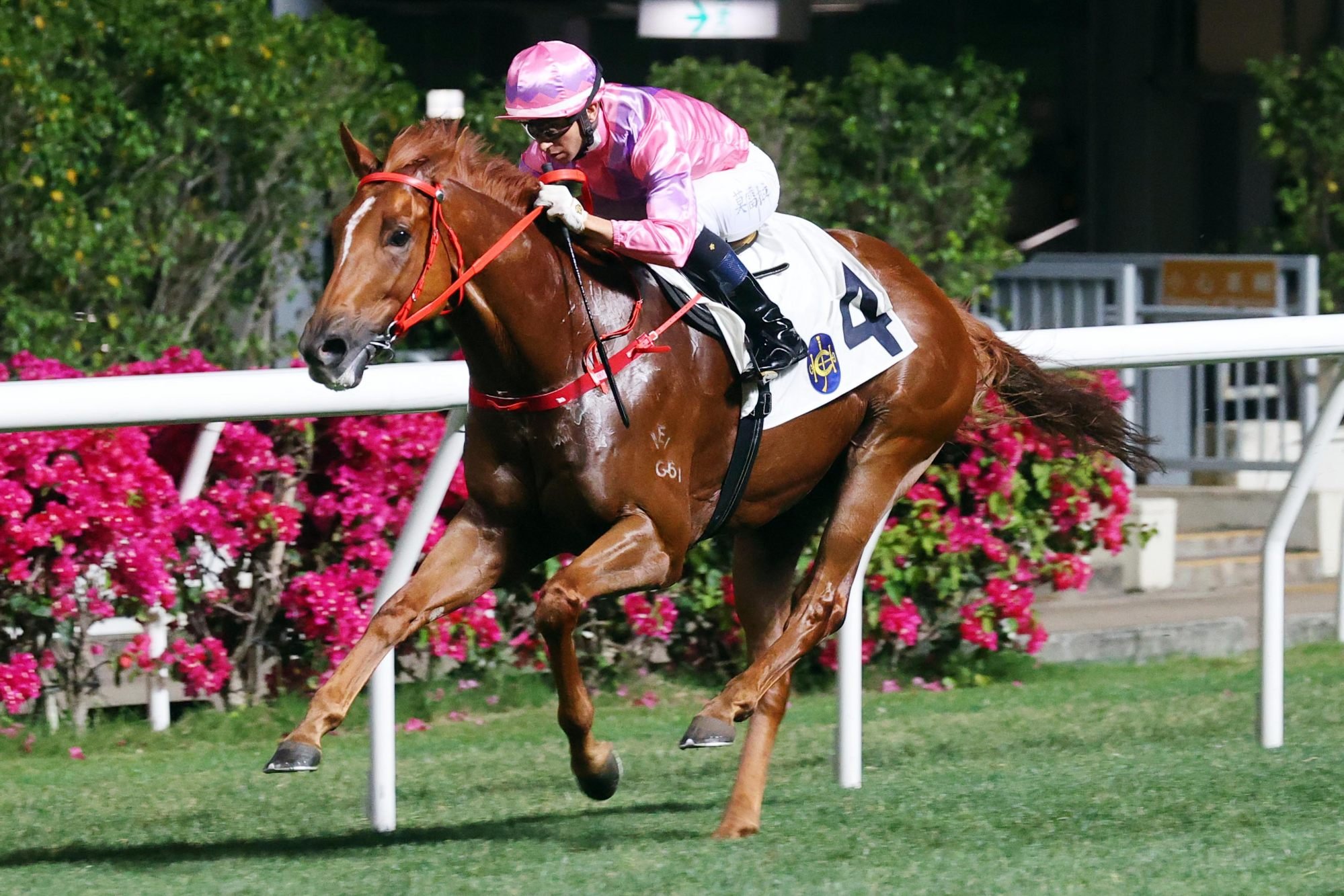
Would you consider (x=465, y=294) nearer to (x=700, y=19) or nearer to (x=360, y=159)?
(x=360, y=159)

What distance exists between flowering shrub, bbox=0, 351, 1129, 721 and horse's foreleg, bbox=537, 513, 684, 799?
1496 millimetres

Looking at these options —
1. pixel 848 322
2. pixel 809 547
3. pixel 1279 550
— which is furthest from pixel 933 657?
pixel 848 322

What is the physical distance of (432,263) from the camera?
3.85 meters

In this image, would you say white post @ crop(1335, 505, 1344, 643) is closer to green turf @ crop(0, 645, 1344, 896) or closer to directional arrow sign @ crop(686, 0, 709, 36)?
green turf @ crop(0, 645, 1344, 896)

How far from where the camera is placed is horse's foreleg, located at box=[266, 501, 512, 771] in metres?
3.84

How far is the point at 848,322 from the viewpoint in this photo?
187 inches

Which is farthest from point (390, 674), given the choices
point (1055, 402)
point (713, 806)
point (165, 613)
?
point (1055, 402)

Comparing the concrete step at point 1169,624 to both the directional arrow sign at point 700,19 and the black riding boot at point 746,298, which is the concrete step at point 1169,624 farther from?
the directional arrow sign at point 700,19

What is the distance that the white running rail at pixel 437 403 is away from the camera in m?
4.06

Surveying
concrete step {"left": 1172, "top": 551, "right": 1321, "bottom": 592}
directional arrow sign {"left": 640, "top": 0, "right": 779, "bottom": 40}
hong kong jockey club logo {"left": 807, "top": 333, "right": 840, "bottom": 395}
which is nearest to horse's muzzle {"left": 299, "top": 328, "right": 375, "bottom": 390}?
hong kong jockey club logo {"left": 807, "top": 333, "right": 840, "bottom": 395}

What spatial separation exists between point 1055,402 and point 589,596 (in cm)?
183

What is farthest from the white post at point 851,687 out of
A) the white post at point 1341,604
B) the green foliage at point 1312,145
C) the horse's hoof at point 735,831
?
the green foliage at point 1312,145

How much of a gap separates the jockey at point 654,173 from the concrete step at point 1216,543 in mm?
4800

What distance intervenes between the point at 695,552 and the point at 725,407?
2002 millimetres
